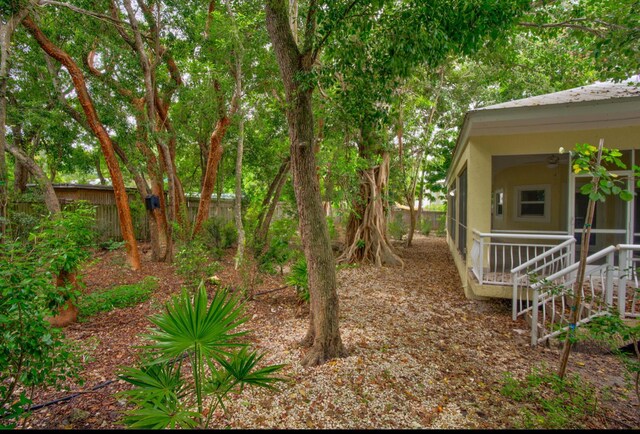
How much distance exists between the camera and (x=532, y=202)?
29.1 feet

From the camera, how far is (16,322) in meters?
2.17

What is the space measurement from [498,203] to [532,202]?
1186mm

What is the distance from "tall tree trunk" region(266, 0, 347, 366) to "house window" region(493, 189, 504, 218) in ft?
25.9

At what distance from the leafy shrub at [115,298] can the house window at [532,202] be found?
9501 millimetres

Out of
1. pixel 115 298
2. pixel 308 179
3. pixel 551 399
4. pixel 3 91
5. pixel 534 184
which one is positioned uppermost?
pixel 3 91

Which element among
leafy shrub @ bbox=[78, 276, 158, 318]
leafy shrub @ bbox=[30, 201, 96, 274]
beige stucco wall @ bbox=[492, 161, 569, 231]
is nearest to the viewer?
leafy shrub @ bbox=[30, 201, 96, 274]

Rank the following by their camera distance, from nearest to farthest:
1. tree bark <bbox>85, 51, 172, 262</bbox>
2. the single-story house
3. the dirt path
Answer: the dirt path, the single-story house, tree bark <bbox>85, 51, 172, 262</bbox>

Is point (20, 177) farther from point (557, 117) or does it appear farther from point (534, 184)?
point (534, 184)

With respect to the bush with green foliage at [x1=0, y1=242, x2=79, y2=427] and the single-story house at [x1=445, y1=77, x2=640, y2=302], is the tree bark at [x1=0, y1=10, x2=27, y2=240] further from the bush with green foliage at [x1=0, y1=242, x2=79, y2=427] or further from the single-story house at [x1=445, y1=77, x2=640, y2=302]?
the single-story house at [x1=445, y1=77, x2=640, y2=302]

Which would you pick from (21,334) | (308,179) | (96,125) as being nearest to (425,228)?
(96,125)

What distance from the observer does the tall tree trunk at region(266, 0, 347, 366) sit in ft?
11.7

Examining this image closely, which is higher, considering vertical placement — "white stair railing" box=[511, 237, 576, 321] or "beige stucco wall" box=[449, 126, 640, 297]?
"beige stucco wall" box=[449, 126, 640, 297]

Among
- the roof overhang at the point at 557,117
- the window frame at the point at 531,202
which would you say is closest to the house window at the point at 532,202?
the window frame at the point at 531,202

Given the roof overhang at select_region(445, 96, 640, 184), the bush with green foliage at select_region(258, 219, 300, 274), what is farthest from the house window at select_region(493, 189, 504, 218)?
the bush with green foliage at select_region(258, 219, 300, 274)
